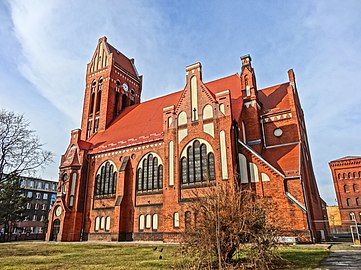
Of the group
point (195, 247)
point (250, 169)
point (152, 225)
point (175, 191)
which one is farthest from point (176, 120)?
point (195, 247)

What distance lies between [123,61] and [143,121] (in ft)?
46.8

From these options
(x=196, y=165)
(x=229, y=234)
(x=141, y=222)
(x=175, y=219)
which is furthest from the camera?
(x=141, y=222)

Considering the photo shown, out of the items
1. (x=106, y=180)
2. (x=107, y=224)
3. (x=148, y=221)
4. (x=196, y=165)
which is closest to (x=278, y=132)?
(x=196, y=165)

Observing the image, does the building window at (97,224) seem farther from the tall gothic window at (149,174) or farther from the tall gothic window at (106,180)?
the tall gothic window at (149,174)

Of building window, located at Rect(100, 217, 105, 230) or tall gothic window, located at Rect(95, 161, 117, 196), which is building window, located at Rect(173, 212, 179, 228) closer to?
tall gothic window, located at Rect(95, 161, 117, 196)

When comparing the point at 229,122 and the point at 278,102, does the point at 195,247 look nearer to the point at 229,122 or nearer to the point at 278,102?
the point at 229,122

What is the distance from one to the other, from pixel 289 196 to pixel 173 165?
9.29 metres

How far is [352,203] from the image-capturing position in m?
51.1

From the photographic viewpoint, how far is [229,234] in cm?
869

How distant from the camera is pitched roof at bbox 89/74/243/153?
27.1 m

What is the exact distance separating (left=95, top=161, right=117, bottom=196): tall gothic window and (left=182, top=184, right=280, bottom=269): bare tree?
67.2 ft

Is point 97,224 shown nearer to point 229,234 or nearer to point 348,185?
point 229,234

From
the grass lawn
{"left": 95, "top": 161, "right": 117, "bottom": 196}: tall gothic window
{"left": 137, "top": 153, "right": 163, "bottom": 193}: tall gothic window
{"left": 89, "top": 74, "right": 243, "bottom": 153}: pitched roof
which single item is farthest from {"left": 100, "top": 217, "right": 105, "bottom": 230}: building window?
the grass lawn

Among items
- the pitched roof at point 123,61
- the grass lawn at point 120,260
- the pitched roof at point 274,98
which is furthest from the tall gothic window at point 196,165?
the pitched roof at point 123,61
